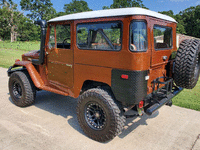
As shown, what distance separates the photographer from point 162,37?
4.23 m

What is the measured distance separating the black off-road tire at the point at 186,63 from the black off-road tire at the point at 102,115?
145cm

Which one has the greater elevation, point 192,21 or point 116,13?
point 192,21

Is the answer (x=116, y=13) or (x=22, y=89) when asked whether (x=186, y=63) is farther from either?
(x=22, y=89)

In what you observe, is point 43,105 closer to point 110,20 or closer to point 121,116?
point 121,116

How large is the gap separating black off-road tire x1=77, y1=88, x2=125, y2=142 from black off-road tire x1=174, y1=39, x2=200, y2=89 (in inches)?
56.9

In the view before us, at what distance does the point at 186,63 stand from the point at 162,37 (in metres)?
0.96

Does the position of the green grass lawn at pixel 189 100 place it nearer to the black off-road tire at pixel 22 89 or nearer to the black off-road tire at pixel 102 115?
the black off-road tire at pixel 102 115

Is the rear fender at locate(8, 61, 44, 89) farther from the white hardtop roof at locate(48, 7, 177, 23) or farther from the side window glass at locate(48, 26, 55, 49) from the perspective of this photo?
the white hardtop roof at locate(48, 7, 177, 23)

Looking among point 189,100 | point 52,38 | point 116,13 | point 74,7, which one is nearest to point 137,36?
point 116,13

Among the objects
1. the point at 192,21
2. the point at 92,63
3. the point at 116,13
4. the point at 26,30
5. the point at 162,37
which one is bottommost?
the point at 92,63

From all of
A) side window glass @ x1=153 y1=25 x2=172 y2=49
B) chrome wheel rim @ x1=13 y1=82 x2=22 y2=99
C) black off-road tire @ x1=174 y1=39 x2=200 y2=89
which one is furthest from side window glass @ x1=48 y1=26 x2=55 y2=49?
black off-road tire @ x1=174 y1=39 x2=200 y2=89

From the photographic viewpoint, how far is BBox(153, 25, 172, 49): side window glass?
12.2 ft

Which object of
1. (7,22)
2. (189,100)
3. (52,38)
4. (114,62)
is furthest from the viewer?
(7,22)

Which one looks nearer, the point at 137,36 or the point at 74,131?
the point at 137,36
